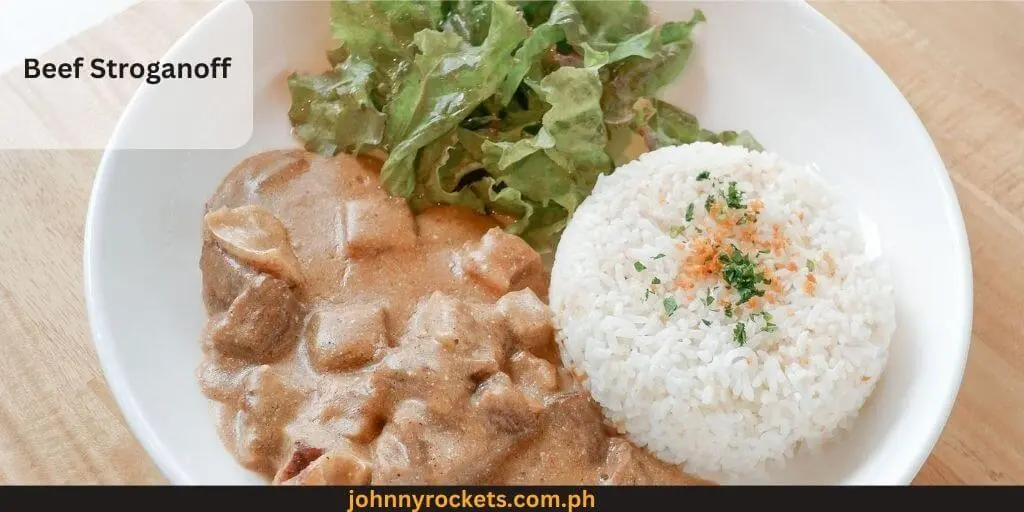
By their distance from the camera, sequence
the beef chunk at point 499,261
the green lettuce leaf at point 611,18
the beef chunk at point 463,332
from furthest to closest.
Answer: the green lettuce leaf at point 611,18
the beef chunk at point 499,261
the beef chunk at point 463,332

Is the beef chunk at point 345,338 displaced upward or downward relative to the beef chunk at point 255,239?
downward

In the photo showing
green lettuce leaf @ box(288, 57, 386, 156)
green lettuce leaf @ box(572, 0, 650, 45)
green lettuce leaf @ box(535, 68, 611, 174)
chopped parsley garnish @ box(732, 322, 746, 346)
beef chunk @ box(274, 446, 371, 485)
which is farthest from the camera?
green lettuce leaf @ box(572, 0, 650, 45)

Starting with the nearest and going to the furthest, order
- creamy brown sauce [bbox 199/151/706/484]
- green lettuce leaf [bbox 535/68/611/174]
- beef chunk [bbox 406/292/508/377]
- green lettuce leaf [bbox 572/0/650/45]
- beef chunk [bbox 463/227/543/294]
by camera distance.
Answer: creamy brown sauce [bbox 199/151/706/484]
beef chunk [bbox 406/292/508/377]
beef chunk [bbox 463/227/543/294]
green lettuce leaf [bbox 535/68/611/174]
green lettuce leaf [bbox 572/0/650/45]

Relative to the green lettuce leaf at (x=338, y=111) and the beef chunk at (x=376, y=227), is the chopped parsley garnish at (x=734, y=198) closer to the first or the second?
the beef chunk at (x=376, y=227)

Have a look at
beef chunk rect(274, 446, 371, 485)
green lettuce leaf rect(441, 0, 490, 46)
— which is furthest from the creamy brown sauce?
green lettuce leaf rect(441, 0, 490, 46)

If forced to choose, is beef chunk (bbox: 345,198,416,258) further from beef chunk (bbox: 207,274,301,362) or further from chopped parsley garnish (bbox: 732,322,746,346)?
chopped parsley garnish (bbox: 732,322,746,346)
